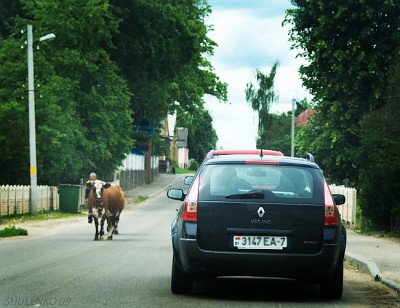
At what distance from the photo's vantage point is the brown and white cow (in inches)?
1029

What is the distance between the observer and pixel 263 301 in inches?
439

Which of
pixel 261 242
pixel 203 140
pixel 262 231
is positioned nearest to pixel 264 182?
pixel 262 231

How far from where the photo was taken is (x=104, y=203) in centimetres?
2653

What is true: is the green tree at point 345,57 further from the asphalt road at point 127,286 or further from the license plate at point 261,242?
the license plate at point 261,242

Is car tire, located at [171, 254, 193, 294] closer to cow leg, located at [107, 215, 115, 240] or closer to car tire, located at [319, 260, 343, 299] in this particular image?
car tire, located at [319, 260, 343, 299]

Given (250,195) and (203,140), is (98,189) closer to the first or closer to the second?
(250,195)

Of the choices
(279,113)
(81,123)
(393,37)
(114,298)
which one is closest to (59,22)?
(81,123)

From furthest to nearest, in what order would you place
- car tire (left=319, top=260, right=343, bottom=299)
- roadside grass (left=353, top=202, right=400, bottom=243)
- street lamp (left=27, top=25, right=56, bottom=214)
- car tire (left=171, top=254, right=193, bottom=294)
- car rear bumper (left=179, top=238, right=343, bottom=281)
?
street lamp (left=27, top=25, right=56, bottom=214)
roadside grass (left=353, top=202, right=400, bottom=243)
car tire (left=171, top=254, right=193, bottom=294)
car tire (left=319, top=260, right=343, bottom=299)
car rear bumper (left=179, top=238, right=343, bottom=281)

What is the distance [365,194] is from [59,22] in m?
26.2

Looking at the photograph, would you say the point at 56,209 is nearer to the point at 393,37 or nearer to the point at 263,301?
the point at 393,37

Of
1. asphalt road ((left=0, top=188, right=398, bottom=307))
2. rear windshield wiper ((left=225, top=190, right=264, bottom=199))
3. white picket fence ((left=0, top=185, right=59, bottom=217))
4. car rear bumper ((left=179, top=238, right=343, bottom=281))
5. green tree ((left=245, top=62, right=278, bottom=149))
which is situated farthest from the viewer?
green tree ((left=245, top=62, right=278, bottom=149))

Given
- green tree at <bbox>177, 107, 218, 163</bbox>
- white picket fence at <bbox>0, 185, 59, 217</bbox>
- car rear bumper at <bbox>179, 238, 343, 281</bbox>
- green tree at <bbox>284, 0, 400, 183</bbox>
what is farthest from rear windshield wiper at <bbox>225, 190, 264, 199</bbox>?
green tree at <bbox>177, 107, 218, 163</bbox>

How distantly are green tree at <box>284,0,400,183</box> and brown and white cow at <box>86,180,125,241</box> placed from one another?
65.8ft

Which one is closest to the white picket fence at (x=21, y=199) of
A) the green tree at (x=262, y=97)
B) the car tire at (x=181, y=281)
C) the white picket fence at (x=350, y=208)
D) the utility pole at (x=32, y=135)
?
the utility pole at (x=32, y=135)
